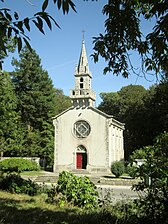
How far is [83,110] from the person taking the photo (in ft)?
117

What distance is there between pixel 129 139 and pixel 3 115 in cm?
2738

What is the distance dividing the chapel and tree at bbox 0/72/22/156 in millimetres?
5685

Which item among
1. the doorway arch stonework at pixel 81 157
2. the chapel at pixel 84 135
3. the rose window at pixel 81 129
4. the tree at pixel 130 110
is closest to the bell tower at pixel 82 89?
the chapel at pixel 84 135

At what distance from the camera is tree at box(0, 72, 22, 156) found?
2866cm

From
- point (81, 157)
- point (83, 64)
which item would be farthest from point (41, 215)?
point (83, 64)

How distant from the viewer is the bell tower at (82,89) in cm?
3558

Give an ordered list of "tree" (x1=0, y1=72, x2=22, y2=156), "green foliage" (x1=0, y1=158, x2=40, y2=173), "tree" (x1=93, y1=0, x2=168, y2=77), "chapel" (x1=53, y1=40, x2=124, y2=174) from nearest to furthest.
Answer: "tree" (x1=93, y1=0, x2=168, y2=77), "tree" (x1=0, y1=72, x2=22, y2=156), "green foliage" (x1=0, y1=158, x2=40, y2=173), "chapel" (x1=53, y1=40, x2=124, y2=174)

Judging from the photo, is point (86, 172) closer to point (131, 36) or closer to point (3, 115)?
point (3, 115)

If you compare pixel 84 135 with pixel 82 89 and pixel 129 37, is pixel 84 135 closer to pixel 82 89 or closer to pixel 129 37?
pixel 82 89

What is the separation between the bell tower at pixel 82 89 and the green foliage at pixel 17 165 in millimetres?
9929

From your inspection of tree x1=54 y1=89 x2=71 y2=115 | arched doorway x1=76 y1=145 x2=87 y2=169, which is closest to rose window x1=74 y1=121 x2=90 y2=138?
arched doorway x1=76 y1=145 x2=87 y2=169

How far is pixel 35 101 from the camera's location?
40875 millimetres

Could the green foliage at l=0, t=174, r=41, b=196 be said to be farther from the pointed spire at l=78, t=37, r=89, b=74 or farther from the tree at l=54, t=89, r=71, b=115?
the tree at l=54, t=89, r=71, b=115

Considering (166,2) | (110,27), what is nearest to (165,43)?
(166,2)
